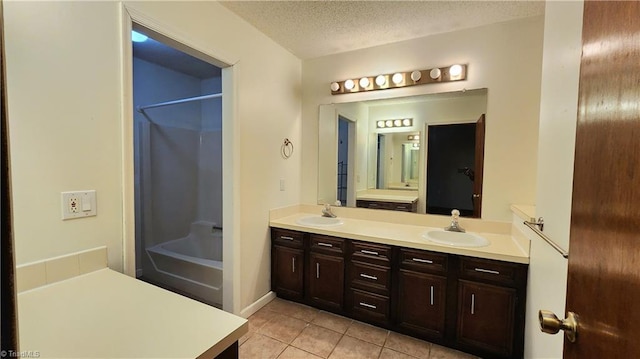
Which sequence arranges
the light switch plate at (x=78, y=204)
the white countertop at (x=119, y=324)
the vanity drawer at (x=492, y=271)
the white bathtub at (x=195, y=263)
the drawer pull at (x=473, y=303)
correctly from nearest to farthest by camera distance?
the white countertop at (x=119, y=324) < the light switch plate at (x=78, y=204) < the vanity drawer at (x=492, y=271) < the drawer pull at (x=473, y=303) < the white bathtub at (x=195, y=263)

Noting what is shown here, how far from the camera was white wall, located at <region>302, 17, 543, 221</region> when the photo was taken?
210 centimetres

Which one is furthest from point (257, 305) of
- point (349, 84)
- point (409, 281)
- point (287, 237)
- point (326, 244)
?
point (349, 84)

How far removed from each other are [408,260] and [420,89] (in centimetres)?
153

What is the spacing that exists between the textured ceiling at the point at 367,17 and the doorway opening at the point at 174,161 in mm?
1114

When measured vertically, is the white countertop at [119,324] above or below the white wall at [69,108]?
below

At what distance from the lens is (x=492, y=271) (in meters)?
1.80

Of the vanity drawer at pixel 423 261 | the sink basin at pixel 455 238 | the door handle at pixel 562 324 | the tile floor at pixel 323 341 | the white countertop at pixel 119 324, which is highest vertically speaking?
the door handle at pixel 562 324

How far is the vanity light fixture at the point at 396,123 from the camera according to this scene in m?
2.61

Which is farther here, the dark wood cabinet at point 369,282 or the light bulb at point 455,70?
the light bulb at point 455,70

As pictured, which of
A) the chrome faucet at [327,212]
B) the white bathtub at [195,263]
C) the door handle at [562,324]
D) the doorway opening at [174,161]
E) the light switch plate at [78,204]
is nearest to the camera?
the door handle at [562,324]

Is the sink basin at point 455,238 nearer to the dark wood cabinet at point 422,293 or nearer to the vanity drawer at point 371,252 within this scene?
the dark wood cabinet at point 422,293

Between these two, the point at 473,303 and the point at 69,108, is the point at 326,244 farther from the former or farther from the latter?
the point at 69,108

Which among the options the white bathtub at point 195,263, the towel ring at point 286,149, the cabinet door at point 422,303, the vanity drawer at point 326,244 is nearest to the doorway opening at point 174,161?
the white bathtub at point 195,263

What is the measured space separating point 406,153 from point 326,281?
1433 mm
